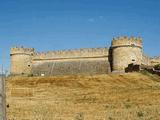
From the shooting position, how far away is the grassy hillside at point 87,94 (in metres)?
22.5

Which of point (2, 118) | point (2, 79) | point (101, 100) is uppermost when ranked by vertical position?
point (2, 79)

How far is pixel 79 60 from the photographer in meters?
62.9

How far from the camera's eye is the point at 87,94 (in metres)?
32.6

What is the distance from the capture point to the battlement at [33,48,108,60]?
61656mm

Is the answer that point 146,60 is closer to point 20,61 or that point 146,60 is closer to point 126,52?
point 126,52

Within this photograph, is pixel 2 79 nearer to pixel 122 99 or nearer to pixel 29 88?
pixel 122 99

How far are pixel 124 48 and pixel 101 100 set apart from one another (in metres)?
27.1

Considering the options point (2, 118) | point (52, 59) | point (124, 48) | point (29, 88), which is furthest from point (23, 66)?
point (2, 118)

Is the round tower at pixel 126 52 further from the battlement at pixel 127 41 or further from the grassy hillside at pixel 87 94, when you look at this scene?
the grassy hillside at pixel 87 94

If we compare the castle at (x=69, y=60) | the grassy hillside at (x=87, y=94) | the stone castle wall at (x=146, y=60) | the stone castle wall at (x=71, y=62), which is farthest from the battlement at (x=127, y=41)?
the grassy hillside at (x=87, y=94)

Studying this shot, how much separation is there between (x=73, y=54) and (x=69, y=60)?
119cm

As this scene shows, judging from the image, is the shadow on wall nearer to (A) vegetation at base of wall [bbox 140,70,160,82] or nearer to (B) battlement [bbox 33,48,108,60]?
(A) vegetation at base of wall [bbox 140,70,160,82]

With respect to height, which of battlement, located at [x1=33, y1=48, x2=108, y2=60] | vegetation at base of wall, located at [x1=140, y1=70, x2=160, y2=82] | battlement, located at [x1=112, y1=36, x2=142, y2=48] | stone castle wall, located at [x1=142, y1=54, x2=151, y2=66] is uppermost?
battlement, located at [x1=112, y1=36, x2=142, y2=48]

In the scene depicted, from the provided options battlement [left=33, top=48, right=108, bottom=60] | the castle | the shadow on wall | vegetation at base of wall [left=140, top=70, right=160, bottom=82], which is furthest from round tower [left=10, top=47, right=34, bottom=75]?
vegetation at base of wall [left=140, top=70, right=160, bottom=82]
